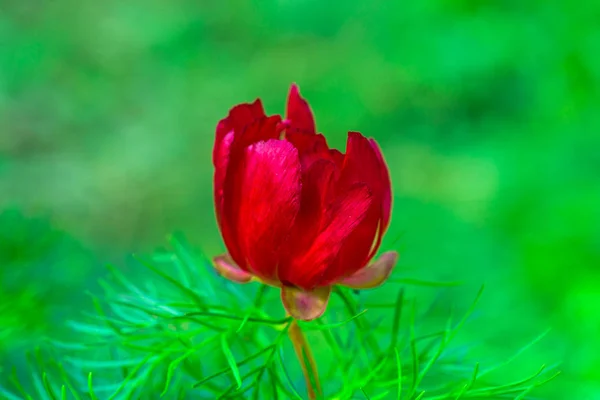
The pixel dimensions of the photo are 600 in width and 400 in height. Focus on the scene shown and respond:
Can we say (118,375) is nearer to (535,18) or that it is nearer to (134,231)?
(134,231)

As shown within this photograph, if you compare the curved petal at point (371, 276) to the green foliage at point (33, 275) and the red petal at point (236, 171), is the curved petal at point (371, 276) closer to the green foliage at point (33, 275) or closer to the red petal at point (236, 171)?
the red petal at point (236, 171)

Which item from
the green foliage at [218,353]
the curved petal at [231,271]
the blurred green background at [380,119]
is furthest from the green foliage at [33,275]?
the blurred green background at [380,119]

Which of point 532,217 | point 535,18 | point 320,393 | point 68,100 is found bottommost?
point 532,217

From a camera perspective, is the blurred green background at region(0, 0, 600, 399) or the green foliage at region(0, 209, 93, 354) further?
the blurred green background at region(0, 0, 600, 399)

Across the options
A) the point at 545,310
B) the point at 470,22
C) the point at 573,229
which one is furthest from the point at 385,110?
the point at 545,310

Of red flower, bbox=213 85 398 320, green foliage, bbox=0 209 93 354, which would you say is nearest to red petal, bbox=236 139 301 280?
red flower, bbox=213 85 398 320

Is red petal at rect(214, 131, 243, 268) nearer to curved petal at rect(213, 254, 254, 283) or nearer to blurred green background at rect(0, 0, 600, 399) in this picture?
curved petal at rect(213, 254, 254, 283)

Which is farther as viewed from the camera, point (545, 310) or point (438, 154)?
point (438, 154)

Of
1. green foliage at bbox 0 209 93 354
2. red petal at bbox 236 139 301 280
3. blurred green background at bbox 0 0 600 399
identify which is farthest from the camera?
blurred green background at bbox 0 0 600 399
